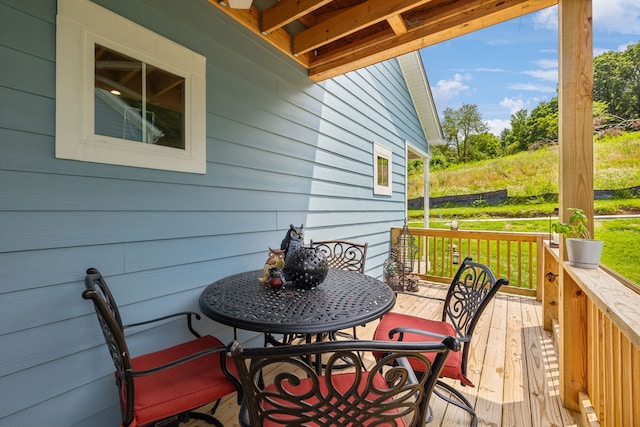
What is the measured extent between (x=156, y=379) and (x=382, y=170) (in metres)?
4.31

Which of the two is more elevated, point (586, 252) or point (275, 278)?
point (586, 252)

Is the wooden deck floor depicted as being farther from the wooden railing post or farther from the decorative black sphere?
the decorative black sphere

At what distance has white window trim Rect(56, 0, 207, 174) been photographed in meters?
1.30

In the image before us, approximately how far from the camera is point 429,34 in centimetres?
231

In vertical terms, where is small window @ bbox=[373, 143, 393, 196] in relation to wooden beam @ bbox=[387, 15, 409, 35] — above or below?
below

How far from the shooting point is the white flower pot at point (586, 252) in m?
1.47

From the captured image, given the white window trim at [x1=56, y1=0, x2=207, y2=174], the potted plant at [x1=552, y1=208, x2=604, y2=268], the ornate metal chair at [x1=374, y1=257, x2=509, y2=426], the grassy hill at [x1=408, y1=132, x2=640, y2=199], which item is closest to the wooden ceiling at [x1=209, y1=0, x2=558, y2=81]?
the white window trim at [x1=56, y1=0, x2=207, y2=174]

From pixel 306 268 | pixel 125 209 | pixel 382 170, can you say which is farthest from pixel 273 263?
pixel 382 170

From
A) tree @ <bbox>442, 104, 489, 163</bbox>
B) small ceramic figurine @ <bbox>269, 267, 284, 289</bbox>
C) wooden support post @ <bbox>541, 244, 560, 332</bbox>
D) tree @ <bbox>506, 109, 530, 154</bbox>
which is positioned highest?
tree @ <bbox>442, 104, 489, 163</bbox>

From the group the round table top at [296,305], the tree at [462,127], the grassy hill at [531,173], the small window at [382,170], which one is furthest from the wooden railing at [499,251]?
the tree at [462,127]

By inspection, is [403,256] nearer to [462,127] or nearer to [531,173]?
[531,173]

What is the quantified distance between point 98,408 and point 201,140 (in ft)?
5.38

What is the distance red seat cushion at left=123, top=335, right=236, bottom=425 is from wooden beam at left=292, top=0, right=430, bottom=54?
2.54 meters

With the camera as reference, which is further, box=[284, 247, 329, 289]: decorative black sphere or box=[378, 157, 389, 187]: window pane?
box=[378, 157, 389, 187]: window pane
